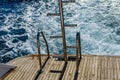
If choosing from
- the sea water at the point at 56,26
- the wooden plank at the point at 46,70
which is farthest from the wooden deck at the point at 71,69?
the sea water at the point at 56,26

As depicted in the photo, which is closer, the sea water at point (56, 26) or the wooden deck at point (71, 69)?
the wooden deck at point (71, 69)

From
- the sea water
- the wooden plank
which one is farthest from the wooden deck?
the sea water

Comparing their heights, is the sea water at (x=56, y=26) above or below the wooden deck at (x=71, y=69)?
below

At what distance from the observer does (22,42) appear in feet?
58.3

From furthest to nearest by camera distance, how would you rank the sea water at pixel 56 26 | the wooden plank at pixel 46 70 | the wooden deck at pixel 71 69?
the sea water at pixel 56 26, the wooden plank at pixel 46 70, the wooden deck at pixel 71 69

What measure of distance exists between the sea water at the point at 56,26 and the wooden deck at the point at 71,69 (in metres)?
5.31

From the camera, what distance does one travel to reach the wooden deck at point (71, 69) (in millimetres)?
8016

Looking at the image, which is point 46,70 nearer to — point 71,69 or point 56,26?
point 71,69

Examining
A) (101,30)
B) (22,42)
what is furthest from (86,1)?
(22,42)

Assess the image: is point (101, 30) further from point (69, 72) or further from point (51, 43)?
point (69, 72)

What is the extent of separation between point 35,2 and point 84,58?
917 inches

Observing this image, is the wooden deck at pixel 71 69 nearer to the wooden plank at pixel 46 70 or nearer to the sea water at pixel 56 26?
the wooden plank at pixel 46 70

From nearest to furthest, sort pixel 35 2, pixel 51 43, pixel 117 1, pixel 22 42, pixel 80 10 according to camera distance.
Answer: pixel 51 43
pixel 22 42
pixel 80 10
pixel 117 1
pixel 35 2

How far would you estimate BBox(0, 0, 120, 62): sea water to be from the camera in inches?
615
